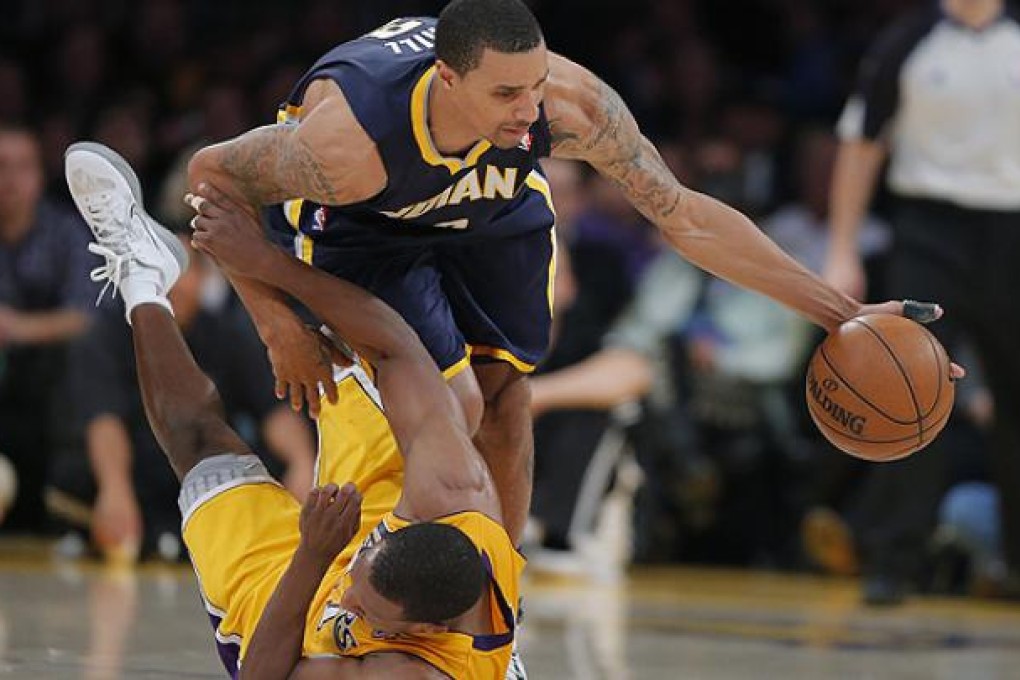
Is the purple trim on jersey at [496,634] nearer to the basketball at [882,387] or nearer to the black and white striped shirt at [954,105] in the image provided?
the basketball at [882,387]

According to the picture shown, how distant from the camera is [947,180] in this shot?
734 centimetres

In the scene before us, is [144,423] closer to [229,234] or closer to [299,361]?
[299,361]

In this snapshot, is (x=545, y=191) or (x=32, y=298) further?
(x=32, y=298)

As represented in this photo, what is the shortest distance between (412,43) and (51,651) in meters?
1.95

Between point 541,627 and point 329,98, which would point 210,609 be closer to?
point 329,98

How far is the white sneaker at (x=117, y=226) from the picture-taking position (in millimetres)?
5324

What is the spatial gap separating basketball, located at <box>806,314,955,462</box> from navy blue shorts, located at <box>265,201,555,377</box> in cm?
77

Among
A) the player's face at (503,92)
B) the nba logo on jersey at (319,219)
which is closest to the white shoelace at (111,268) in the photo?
the nba logo on jersey at (319,219)

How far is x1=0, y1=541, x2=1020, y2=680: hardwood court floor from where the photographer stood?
5.51m

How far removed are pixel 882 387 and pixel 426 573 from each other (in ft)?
4.14

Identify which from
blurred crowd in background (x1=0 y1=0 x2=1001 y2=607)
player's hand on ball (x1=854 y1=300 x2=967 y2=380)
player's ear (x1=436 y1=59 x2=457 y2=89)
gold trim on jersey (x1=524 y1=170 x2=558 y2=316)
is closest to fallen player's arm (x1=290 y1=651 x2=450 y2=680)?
player's ear (x1=436 y1=59 x2=457 y2=89)

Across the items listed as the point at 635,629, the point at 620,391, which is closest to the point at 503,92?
the point at 635,629

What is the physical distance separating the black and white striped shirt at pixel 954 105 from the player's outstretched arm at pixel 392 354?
3.12 meters

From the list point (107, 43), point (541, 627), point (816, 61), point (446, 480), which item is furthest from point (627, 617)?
point (107, 43)
